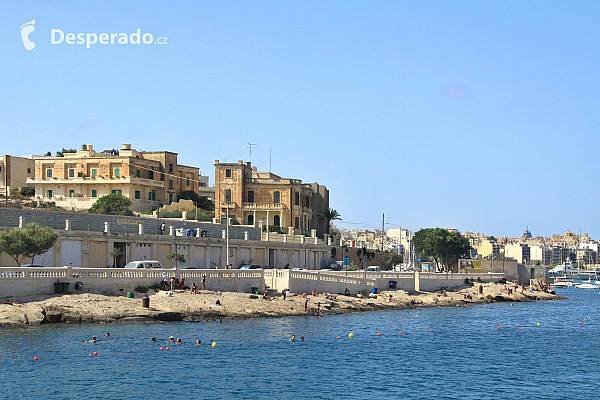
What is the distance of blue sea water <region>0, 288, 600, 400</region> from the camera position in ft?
91.5

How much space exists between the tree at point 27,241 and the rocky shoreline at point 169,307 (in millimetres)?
6312

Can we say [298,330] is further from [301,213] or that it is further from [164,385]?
[301,213]

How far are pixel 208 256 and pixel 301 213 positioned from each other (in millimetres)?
32686

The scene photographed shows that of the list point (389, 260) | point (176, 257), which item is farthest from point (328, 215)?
point (176, 257)

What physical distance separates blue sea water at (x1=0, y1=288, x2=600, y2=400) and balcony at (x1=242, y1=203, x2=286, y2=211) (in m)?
48.1

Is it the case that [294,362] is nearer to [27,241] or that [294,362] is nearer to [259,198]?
[27,241]

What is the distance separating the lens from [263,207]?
96375 mm

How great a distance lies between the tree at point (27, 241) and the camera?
45125 millimetres

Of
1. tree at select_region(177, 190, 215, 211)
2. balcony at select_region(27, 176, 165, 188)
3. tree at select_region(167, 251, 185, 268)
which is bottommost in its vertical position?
tree at select_region(167, 251, 185, 268)

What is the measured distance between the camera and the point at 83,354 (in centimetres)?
3200

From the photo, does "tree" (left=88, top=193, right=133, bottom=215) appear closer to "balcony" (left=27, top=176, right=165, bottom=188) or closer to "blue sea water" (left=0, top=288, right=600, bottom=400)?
"balcony" (left=27, top=176, right=165, bottom=188)

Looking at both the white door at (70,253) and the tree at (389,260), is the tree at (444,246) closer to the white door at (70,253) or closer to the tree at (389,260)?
the tree at (389,260)

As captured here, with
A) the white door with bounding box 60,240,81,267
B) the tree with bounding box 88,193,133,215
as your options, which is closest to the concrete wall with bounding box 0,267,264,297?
the white door with bounding box 60,240,81,267

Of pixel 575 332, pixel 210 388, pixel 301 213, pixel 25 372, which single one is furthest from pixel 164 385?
pixel 301 213
